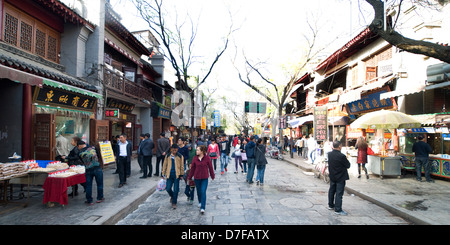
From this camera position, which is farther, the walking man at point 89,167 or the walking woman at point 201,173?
the walking man at point 89,167

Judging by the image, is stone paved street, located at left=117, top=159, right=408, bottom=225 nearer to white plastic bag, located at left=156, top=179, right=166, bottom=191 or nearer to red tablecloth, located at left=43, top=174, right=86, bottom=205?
white plastic bag, located at left=156, top=179, right=166, bottom=191

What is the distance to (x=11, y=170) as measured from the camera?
5.61m

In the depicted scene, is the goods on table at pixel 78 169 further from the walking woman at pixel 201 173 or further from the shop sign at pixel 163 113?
the shop sign at pixel 163 113

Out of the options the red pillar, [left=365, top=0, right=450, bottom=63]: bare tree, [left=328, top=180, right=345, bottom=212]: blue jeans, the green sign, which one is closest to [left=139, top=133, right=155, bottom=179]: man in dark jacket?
the red pillar

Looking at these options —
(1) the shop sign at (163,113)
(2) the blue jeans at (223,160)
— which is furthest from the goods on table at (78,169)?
(1) the shop sign at (163,113)

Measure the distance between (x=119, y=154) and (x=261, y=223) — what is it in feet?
18.4

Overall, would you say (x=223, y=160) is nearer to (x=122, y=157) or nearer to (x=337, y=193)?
(x=122, y=157)

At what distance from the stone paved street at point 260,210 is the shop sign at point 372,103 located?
254 inches

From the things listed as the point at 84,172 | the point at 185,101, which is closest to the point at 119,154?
the point at 84,172

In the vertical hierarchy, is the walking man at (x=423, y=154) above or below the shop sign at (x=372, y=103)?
below

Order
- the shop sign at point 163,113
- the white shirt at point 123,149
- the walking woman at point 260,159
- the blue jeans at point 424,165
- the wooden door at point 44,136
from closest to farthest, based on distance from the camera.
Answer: the wooden door at point 44,136, the white shirt at point 123,149, the walking woman at point 260,159, the blue jeans at point 424,165, the shop sign at point 163,113

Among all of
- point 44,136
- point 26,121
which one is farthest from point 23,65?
point 44,136

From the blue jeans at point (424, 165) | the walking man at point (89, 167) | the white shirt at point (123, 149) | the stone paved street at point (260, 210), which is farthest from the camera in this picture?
the blue jeans at point (424, 165)

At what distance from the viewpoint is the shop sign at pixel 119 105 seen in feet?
42.4
